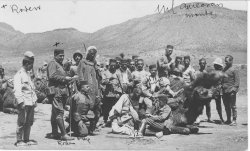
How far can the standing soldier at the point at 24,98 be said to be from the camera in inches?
262

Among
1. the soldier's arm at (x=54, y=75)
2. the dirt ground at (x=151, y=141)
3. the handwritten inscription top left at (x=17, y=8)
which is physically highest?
the handwritten inscription top left at (x=17, y=8)

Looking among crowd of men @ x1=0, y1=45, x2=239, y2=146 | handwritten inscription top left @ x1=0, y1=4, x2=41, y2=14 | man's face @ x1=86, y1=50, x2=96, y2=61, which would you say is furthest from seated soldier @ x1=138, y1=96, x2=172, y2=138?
handwritten inscription top left @ x1=0, y1=4, x2=41, y2=14

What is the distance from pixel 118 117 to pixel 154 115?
769 millimetres

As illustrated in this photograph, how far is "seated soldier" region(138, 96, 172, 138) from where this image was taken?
8266 millimetres

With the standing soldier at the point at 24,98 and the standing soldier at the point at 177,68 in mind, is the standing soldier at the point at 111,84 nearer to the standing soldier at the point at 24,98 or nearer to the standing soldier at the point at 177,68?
the standing soldier at the point at 177,68

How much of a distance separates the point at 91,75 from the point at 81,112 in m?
0.78

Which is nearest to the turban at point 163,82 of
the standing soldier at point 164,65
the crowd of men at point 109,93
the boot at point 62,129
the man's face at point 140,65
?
the crowd of men at point 109,93

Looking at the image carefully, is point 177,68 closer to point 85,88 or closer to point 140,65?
point 140,65

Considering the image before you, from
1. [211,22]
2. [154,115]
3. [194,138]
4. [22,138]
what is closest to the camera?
[22,138]

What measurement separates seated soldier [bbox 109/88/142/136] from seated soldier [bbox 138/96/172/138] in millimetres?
299

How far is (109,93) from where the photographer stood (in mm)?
9258

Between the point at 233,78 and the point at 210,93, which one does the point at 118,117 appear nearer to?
the point at 210,93

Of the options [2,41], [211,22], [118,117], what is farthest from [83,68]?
[2,41]

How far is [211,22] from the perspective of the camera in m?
70.3
